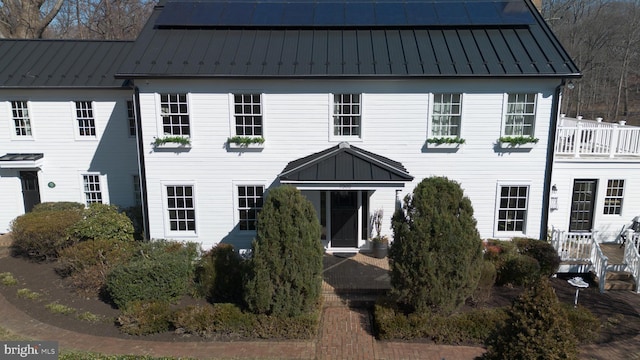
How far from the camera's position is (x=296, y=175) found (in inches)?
478

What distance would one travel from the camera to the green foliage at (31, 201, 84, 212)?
1501 cm

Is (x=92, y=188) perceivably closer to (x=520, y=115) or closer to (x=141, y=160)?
(x=141, y=160)

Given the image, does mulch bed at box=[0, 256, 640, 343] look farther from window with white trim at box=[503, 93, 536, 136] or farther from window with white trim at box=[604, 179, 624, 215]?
window with white trim at box=[503, 93, 536, 136]

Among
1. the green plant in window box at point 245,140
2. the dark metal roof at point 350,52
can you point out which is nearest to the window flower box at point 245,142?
the green plant in window box at point 245,140

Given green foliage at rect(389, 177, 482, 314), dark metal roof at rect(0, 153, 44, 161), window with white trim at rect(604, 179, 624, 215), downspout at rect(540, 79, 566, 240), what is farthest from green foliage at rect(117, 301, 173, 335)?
window with white trim at rect(604, 179, 624, 215)

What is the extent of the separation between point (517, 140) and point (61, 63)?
17.0 meters

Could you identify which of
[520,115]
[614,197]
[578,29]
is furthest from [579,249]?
[578,29]

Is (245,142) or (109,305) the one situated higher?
(245,142)

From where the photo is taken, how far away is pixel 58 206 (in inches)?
597

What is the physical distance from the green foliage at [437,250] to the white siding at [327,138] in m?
4.06

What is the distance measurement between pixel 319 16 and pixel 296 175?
6.37 m

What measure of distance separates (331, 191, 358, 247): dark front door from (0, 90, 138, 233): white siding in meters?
7.96

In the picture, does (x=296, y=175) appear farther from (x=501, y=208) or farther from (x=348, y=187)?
(x=501, y=208)

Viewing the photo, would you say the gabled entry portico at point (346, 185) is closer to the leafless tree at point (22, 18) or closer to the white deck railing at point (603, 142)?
the white deck railing at point (603, 142)
